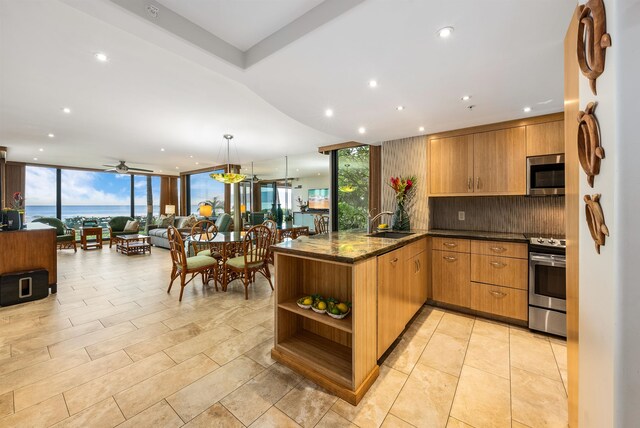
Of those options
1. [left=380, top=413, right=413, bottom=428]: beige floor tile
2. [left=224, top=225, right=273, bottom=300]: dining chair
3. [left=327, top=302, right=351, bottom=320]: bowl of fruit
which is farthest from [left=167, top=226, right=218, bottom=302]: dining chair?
[left=380, top=413, right=413, bottom=428]: beige floor tile

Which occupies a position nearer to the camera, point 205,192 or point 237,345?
point 237,345

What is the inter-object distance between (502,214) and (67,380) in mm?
4687

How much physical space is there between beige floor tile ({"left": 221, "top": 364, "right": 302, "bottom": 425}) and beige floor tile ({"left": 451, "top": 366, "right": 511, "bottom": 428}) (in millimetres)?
1126

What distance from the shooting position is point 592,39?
965mm

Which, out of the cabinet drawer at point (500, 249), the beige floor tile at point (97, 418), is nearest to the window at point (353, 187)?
the cabinet drawer at point (500, 249)

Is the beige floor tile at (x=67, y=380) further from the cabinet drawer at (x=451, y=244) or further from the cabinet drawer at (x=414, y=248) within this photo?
the cabinet drawer at (x=451, y=244)

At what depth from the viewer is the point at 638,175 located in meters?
0.78

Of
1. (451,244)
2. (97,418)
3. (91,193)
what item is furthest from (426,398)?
(91,193)

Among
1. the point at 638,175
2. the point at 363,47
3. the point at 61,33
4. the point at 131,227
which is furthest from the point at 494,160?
the point at 131,227

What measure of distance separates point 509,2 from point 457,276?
2608mm

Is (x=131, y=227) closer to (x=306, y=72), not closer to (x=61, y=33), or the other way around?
(x=61, y=33)

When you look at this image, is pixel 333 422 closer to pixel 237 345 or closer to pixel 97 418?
pixel 237 345

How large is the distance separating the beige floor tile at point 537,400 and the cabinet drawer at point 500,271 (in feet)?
3.30

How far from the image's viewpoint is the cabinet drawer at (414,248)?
8.32ft
